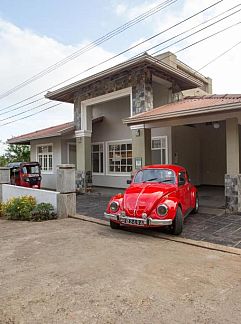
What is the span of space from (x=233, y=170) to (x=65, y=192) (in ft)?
17.1

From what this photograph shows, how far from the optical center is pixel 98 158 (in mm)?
16859

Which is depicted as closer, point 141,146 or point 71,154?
point 141,146

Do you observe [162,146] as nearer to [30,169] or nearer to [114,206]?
[30,169]

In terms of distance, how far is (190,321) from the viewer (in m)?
2.91

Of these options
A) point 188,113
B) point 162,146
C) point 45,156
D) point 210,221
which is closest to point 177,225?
point 210,221

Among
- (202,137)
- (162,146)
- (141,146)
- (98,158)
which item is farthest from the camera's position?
(98,158)

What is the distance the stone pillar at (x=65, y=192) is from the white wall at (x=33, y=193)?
0.20m

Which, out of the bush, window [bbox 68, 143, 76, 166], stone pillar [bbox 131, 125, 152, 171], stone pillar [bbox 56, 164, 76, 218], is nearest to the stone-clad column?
window [bbox 68, 143, 76, 166]

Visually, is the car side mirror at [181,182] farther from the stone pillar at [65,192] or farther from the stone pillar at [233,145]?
the stone pillar at [65,192]

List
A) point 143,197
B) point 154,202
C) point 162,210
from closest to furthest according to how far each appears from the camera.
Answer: point 162,210
point 154,202
point 143,197

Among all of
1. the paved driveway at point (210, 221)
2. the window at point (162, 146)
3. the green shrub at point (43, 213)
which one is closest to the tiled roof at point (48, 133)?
the window at point (162, 146)

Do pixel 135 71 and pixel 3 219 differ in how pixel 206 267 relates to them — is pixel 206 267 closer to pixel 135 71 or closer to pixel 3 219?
pixel 3 219

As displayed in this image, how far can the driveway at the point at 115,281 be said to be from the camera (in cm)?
307

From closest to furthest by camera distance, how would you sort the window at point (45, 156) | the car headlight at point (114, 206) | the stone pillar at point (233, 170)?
the car headlight at point (114, 206) → the stone pillar at point (233, 170) → the window at point (45, 156)
